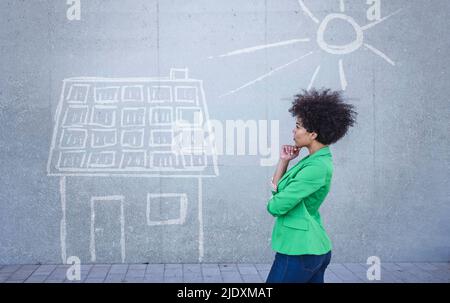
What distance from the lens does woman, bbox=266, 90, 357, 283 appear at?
→ 313 cm

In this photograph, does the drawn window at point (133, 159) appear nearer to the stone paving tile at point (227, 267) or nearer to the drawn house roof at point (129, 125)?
the drawn house roof at point (129, 125)

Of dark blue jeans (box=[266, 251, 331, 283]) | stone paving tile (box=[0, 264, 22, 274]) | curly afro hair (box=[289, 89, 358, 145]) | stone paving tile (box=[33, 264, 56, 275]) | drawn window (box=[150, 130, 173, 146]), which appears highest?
curly afro hair (box=[289, 89, 358, 145])

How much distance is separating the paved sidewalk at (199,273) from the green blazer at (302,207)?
7.85ft

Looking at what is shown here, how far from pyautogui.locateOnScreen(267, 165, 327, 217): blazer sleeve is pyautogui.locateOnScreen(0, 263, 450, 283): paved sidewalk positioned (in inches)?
98.5

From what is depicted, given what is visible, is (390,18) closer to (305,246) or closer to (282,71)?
(282,71)

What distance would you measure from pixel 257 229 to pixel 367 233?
1.25 meters

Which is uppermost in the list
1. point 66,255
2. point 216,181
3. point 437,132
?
point 437,132

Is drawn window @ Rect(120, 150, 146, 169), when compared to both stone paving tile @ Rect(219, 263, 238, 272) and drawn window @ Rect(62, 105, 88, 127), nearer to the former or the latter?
drawn window @ Rect(62, 105, 88, 127)

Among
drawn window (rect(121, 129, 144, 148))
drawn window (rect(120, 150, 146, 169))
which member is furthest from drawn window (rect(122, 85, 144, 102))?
drawn window (rect(120, 150, 146, 169))

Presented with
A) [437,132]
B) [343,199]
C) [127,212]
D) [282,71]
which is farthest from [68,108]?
[437,132]

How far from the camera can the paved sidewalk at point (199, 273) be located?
5.50 metres

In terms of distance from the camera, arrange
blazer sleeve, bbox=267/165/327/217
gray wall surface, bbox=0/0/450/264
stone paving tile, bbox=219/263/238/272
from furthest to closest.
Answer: gray wall surface, bbox=0/0/450/264
stone paving tile, bbox=219/263/238/272
blazer sleeve, bbox=267/165/327/217

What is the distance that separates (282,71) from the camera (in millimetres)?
6102

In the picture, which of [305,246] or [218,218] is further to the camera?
[218,218]
